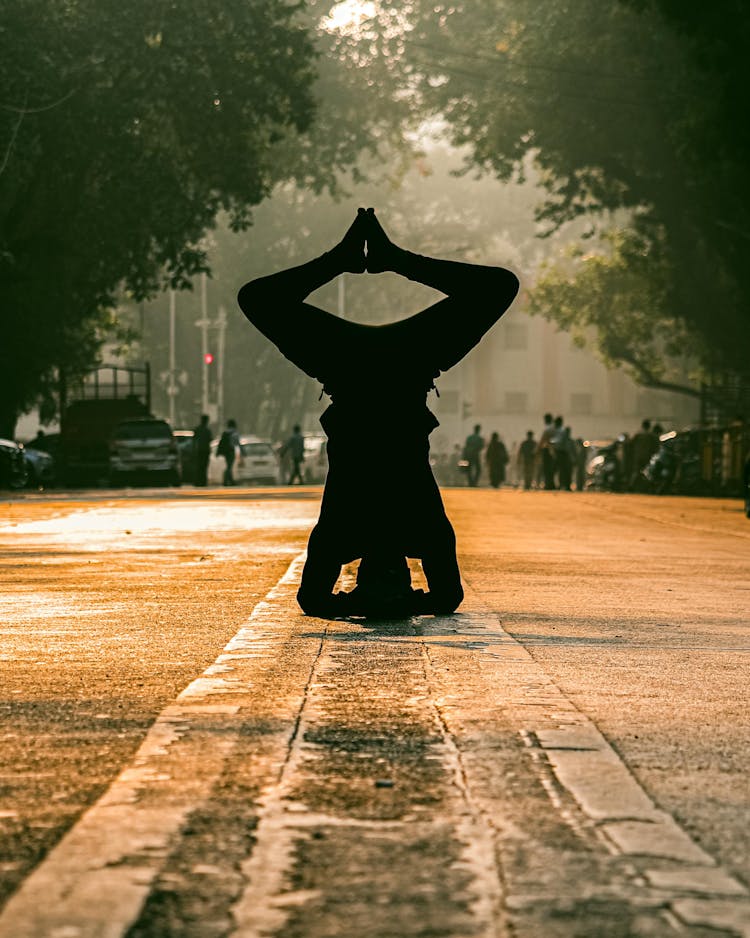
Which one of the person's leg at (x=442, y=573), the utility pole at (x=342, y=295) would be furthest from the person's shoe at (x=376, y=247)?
the utility pole at (x=342, y=295)

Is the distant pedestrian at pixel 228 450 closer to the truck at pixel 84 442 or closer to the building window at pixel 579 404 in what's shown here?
the truck at pixel 84 442

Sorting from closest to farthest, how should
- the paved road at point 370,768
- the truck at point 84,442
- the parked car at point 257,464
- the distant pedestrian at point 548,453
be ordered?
the paved road at point 370,768 → the truck at point 84,442 → the distant pedestrian at point 548,453 → the parked car at point 257,464

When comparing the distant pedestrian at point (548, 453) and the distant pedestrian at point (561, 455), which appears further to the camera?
the distant pedestrian at point (561, 455)

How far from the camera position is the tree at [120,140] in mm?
37188

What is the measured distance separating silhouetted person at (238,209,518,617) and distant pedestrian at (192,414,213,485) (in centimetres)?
4175

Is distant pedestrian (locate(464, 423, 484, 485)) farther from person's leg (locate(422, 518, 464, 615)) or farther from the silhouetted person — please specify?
the silhouetted person

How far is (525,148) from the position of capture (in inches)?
1924

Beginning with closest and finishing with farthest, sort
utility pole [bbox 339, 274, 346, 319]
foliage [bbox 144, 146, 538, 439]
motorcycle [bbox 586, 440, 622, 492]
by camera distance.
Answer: motorcycle [bbox 586, 440, 622, 492], foliage [bbox 144, 146, 538, 439], utility pole [bbox 339, 274, 346, 319]

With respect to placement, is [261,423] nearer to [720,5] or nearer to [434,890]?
[720,5]

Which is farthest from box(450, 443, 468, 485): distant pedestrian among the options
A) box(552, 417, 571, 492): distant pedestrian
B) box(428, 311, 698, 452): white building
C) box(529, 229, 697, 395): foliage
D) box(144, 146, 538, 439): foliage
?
box(428, 311, 698, 452): white building

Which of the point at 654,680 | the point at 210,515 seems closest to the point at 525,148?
the point at 210,515

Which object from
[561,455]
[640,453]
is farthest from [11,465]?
[640,453]

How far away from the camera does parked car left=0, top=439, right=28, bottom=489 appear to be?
4328 centimetres

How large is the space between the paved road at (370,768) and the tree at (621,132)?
29.4 meters
